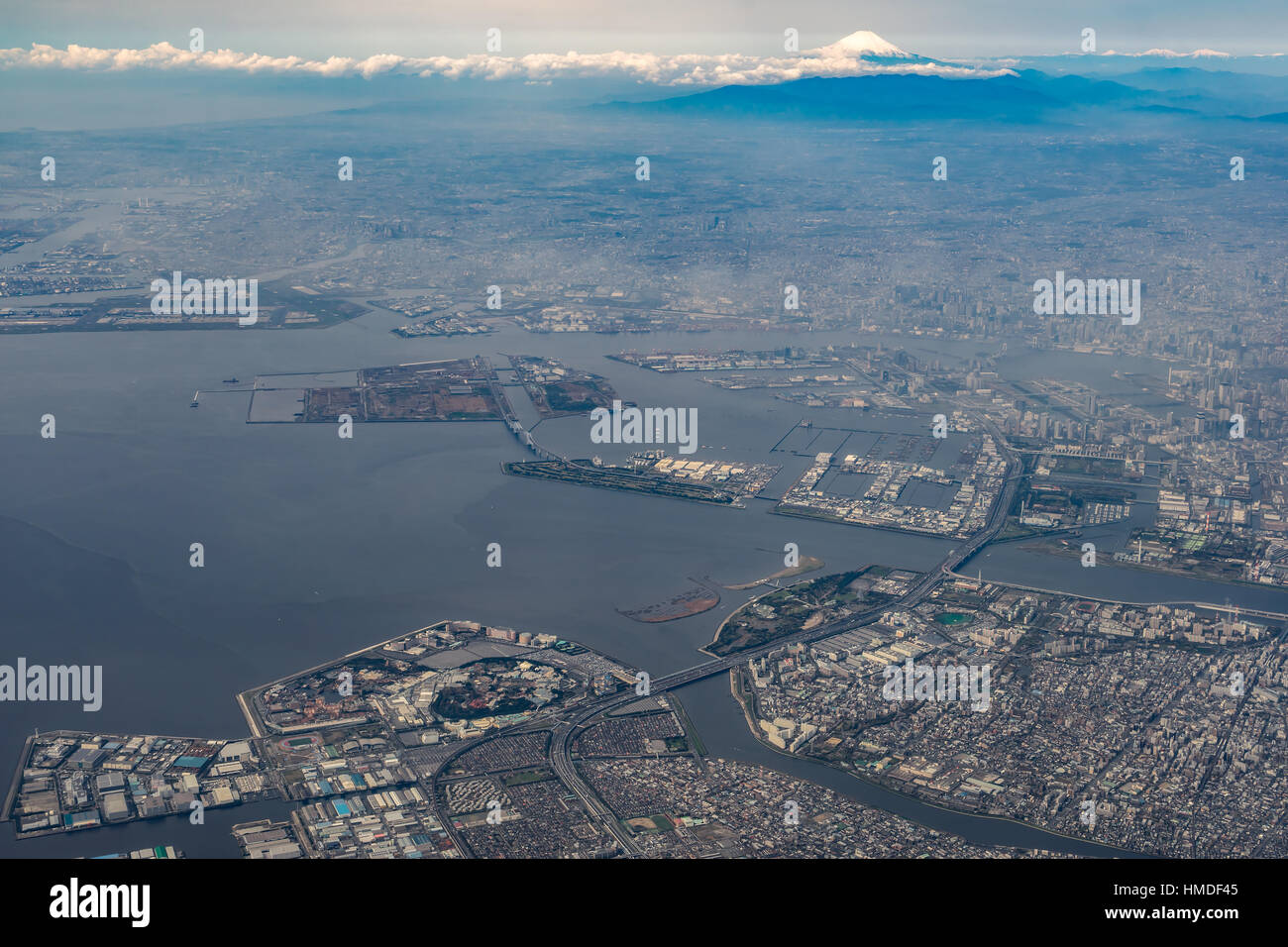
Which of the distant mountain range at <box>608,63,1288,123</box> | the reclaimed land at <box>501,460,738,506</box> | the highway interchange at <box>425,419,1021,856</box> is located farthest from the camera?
the distant mountain range at <box>608,63,1288,123</box>

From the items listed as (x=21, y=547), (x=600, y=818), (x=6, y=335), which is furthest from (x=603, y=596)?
(x=6, y=335)

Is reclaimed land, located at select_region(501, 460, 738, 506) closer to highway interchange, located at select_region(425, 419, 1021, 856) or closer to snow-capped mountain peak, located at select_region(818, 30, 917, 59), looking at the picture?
highway interchange, located at select_region(425, 419, 1021, 856)

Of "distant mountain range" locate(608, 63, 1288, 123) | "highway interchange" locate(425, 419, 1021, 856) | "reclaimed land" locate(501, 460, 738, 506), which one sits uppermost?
"distant mountain range" locate(608, 63, 1288, 123)

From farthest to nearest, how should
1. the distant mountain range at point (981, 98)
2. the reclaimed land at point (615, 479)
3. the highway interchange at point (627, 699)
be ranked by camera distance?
the distant mountain range at point (981, 98) < the reclaimed land at point (615, 479) < the highway interchange at point (627, 699)

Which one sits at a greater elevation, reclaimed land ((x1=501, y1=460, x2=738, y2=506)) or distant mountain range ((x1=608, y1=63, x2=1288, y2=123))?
distant mountain range ((x1=608, y1=63, x2=1288, y2=123))

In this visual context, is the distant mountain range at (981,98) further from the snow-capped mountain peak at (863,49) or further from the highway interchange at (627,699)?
the highway interchange at (627,699)

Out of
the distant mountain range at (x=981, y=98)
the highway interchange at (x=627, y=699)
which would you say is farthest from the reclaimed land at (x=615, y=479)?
the distant mountain range at (x=981, y=98)

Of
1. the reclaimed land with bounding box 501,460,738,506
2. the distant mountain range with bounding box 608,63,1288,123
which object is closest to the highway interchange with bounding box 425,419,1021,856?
the reclaimed land with bounding box 501,460,738,506

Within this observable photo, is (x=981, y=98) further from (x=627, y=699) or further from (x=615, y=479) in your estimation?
(x=627, y=699)

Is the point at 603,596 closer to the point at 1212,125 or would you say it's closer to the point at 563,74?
the point at 1212,125

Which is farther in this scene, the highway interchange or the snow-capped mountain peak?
the snow-capped mountain peak
